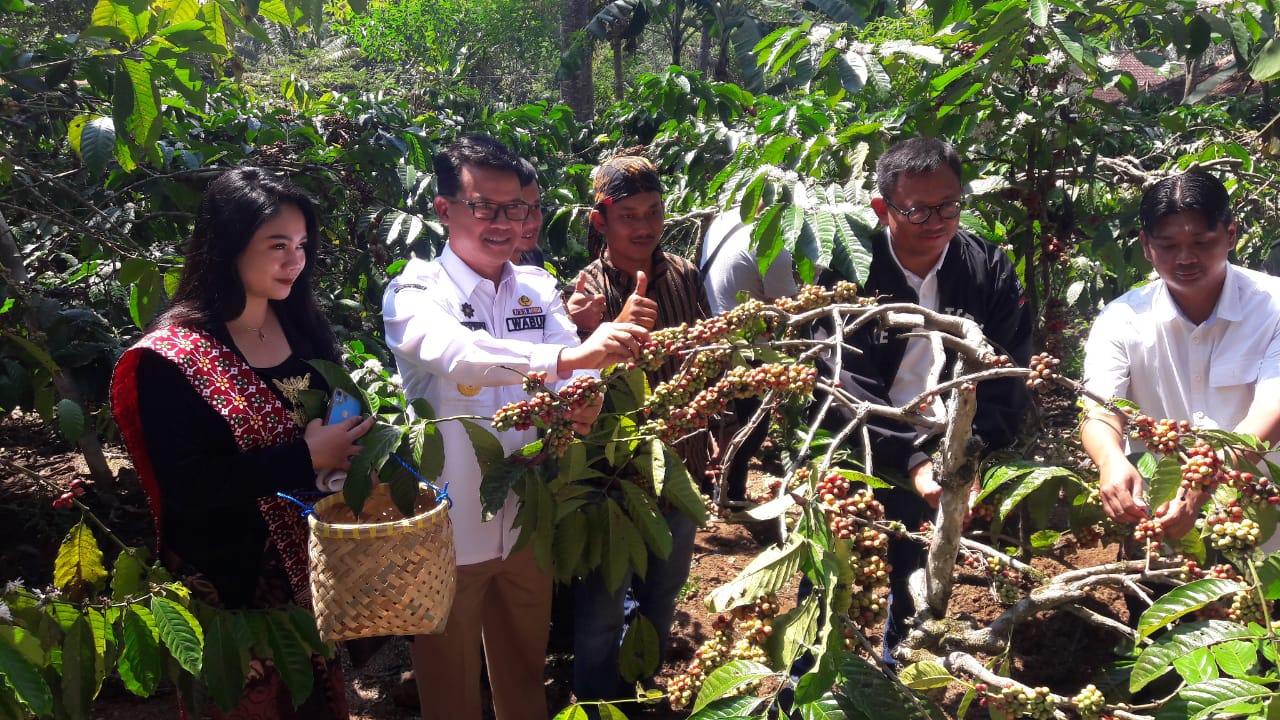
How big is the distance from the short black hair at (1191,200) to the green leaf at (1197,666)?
3.73ft

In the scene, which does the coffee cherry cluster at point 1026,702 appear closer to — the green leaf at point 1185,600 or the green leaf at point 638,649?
the green leaf at point 1185,600

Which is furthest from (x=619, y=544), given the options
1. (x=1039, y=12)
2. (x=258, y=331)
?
(x=1039, y=12)

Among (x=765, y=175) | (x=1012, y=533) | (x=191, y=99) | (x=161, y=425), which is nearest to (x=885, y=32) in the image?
(x=1012, y=533)

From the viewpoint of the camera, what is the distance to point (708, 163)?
12.8 feet

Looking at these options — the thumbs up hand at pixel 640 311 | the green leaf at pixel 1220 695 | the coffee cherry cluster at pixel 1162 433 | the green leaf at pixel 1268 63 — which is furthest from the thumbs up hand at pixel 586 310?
the green leaf at pixel 1268 63

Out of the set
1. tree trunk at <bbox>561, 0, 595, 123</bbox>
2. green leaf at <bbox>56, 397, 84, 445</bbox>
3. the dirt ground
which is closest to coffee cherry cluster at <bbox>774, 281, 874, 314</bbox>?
the dirt ground

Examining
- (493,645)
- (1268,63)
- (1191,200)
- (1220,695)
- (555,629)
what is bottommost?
(555,629)

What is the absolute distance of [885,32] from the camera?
19.8 ft

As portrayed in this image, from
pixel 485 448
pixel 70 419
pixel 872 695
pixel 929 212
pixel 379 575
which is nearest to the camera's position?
pixel 872 695

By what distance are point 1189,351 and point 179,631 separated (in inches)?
82.4

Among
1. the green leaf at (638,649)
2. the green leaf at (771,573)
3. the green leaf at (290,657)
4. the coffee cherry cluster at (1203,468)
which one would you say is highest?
the coffee cherry cluster at (1203,468)

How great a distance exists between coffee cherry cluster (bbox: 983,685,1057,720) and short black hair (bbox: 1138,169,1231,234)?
4.02 ft

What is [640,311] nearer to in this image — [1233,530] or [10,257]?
[1233,530]

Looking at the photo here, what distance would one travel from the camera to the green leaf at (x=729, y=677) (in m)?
1.18
